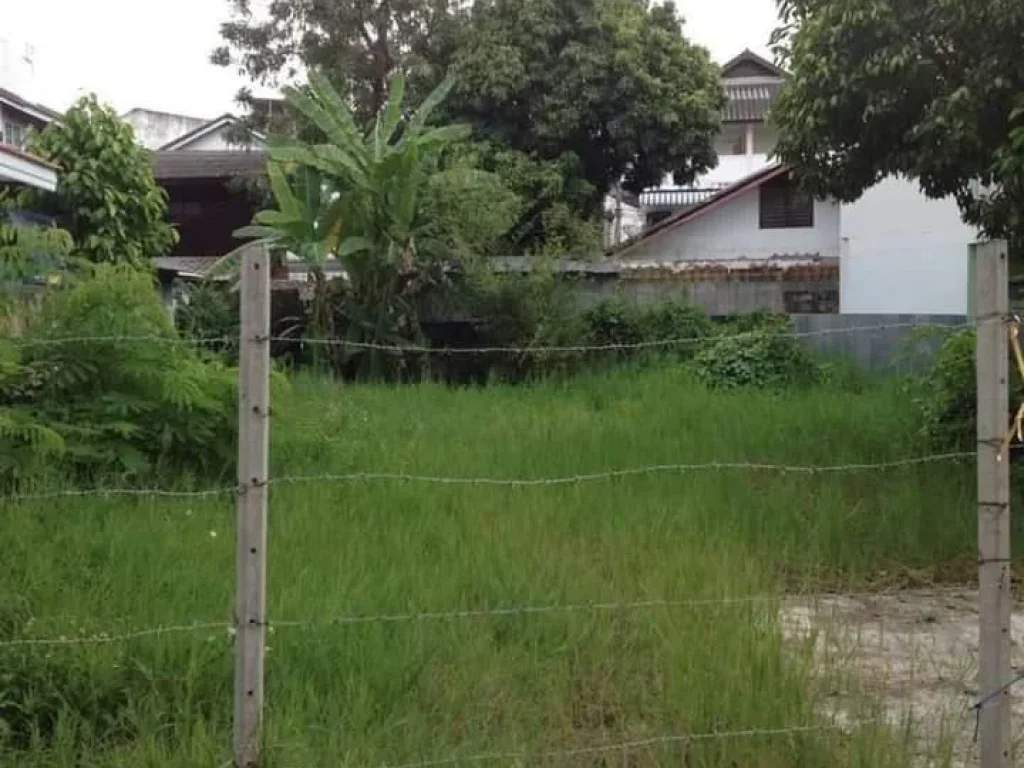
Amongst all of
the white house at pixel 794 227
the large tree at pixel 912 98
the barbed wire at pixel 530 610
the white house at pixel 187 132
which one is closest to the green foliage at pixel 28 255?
the barbed wire at pixel 530 610

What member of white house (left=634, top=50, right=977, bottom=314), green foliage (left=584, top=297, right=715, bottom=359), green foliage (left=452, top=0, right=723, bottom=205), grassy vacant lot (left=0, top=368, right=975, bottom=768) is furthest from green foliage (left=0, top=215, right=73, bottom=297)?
green foliage (left=452, top=0, right=723, bottom=205)

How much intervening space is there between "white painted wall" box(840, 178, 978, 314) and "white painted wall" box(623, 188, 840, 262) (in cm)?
552

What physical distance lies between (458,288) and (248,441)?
41.7 ft

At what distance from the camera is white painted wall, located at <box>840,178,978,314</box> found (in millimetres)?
16547

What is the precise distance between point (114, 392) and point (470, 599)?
278 cm

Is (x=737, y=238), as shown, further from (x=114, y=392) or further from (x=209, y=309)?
(x=114, y=392)

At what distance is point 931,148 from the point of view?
7.77m

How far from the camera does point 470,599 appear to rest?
493cm

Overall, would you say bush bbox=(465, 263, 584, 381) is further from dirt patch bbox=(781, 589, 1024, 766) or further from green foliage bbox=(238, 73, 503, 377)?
dirt patch bbox=(781, 589, 1024, 766)

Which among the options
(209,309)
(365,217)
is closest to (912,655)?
(365,217)

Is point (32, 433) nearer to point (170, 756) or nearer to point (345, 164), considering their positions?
point (170, 756)

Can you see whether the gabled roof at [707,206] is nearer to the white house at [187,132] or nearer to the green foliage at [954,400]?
the white house at [187,132]

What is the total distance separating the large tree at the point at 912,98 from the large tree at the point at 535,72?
11604mm

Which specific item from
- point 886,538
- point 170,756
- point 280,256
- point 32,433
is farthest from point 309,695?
point 280,256
